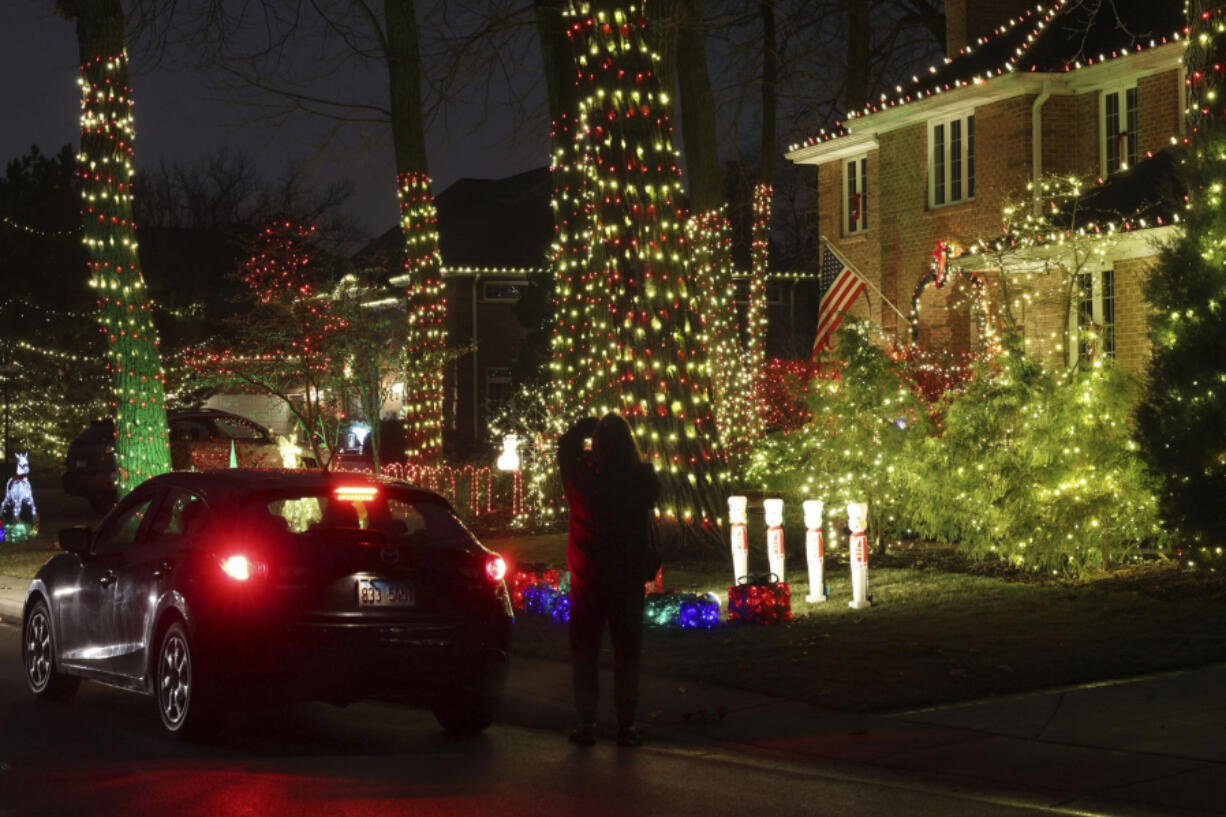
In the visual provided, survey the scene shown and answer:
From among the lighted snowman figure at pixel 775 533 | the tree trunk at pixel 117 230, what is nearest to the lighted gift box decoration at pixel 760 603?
the lighted snowman figure at pixel 775 533

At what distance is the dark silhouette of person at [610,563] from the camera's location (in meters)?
8.59

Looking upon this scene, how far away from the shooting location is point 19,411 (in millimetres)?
41312

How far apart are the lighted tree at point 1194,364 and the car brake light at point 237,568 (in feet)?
25.6

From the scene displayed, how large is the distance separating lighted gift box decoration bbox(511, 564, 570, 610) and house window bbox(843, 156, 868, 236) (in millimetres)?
19755

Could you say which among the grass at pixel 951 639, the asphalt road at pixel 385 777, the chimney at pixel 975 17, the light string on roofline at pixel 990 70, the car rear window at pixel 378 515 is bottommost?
the asphalt road at pixel 385 777

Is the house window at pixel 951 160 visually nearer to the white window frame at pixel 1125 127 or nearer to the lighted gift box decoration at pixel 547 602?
the white window frame at pixel 1125 127

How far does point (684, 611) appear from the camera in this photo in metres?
12.1

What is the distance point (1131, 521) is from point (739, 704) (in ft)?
18.7

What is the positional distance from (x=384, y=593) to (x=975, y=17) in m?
25.4

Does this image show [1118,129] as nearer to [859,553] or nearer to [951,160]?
[951,160]

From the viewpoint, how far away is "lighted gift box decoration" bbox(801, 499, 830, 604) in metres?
12.4

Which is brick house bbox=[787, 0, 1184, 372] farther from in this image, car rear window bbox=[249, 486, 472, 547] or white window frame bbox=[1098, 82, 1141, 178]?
car rear window bbox=[249, 486, 472, 547]

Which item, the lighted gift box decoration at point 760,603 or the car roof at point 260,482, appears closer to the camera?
the car roof at point 260,482

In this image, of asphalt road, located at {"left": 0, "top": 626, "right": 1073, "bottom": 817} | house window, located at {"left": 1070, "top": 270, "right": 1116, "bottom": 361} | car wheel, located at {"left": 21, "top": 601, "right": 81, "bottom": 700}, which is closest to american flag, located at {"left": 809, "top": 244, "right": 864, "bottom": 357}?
house window, located at {"left": 1070, "top": 270, "right": 1116, "bottom": 361}
